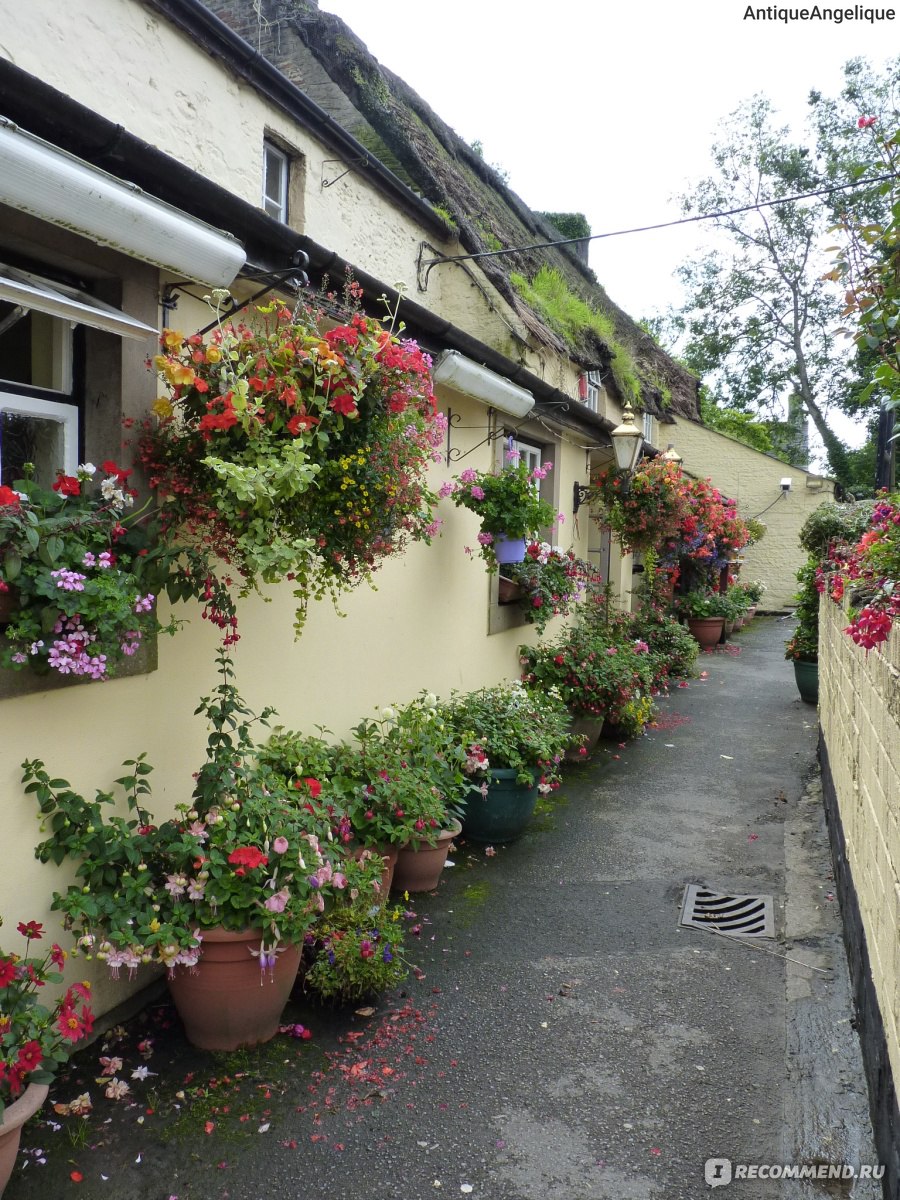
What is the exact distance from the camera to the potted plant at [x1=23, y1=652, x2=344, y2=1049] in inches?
122

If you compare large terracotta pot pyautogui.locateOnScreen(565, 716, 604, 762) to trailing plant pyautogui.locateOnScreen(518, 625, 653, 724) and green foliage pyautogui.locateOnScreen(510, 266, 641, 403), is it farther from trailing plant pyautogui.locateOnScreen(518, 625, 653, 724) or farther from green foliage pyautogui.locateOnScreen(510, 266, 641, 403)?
green foliage pyautogui.locateOnScreen(510, 266, 641, 403)

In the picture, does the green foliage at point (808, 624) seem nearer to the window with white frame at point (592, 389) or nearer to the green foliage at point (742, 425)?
the window with white frame at point (592, 389)

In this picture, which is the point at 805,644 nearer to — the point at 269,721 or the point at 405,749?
the point at 405,749

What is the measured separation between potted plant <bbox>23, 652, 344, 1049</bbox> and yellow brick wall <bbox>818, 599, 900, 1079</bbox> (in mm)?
1951

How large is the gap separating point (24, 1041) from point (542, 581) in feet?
18.0

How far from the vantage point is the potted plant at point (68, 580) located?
2.70 meters

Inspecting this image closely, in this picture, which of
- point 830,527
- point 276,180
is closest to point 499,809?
point 276,180

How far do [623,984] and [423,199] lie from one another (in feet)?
21.4

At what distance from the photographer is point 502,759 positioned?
5.59 meters

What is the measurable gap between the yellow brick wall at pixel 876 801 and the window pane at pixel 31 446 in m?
3.08

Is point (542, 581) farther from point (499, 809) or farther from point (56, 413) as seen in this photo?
point (56, 413)

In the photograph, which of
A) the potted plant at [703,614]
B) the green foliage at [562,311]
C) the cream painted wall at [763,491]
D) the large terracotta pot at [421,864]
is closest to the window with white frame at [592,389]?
the green foliage at [562,311]

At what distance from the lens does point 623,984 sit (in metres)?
4.01

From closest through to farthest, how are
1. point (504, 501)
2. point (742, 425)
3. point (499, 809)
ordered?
point (499, 809) < point (504, 501) < point (742, 425)
